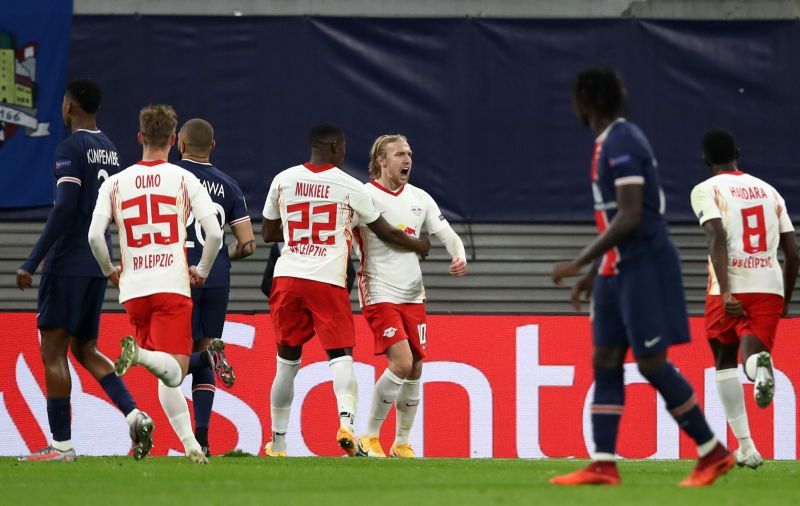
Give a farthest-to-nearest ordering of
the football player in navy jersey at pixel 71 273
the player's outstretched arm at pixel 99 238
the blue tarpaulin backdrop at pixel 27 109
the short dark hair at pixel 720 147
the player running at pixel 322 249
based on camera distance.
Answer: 1. the blue tarpaulin backdrop at pixel 27 109
2. the player running at pixel 322 249
3. the short dark hair at pixel 720 147
4. the football player in navy jersey at pixel 71 273
5. the player's outstretched arm at pixel 99 238

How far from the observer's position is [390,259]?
33.2 ft

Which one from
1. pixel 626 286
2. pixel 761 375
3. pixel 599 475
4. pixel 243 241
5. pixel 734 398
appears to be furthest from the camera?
pixel 243 241

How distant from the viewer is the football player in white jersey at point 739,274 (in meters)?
9.05

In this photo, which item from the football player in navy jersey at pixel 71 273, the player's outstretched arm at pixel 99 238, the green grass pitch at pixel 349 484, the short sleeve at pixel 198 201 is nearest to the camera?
the green grass pitch at pixel 349 484

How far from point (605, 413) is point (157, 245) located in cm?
279

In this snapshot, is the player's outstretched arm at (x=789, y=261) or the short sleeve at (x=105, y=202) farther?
the player's outstretched arm at (x=789, y=261)

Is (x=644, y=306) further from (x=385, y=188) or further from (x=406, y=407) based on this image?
(x=406, y=407)

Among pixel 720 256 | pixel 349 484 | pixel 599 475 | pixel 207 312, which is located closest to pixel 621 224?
pixel 599 475

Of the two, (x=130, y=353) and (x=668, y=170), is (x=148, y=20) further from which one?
(x=130, y=353)

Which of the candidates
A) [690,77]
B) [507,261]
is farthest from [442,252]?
[690,77]

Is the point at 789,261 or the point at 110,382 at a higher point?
the point at 789,261

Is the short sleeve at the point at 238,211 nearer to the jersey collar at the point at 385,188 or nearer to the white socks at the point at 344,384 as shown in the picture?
the jersey collar at the point at 385,188

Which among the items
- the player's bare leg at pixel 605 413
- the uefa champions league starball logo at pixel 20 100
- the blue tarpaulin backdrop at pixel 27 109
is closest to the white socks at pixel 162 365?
the player's bare leg at pixel 605 413

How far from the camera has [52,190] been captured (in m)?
14.0
